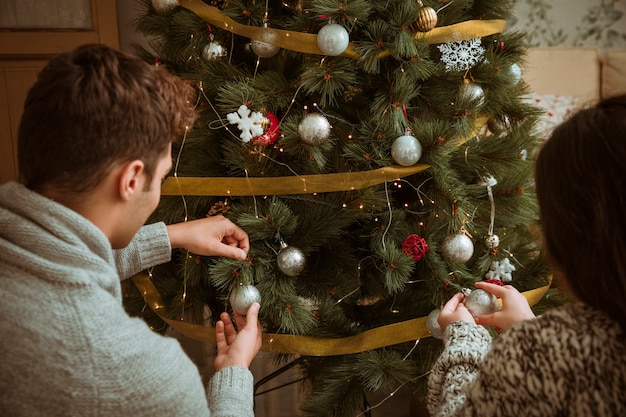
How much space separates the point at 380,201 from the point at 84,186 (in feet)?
2.03

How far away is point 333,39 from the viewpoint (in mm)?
1116

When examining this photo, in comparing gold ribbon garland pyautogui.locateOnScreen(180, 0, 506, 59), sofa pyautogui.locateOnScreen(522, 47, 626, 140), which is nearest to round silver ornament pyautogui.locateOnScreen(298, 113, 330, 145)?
gold ribbon garland pyautogui.locateOnScreen(180, 0, 506, 59)

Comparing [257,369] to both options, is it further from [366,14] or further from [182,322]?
[366,14]

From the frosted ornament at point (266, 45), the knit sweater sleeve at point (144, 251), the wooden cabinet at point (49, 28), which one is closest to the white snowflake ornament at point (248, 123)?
the frosted ornament at point (266, 45)

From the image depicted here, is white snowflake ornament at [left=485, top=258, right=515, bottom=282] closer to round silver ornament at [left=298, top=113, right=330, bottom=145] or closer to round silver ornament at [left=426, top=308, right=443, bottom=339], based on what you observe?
round silver ornament at [left=426, top=308, right=443, bottom=339]

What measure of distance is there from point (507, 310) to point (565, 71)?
2.05 metres

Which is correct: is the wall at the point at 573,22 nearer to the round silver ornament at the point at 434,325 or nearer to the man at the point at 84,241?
the round silver ornament at the point at 434,325

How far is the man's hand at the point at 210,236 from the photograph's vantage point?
1.20 m

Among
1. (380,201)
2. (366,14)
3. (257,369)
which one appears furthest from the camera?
(257,369)

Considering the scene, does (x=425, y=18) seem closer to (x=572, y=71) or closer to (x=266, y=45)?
(x=266, y=45)

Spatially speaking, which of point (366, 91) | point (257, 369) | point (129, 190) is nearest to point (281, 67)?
point (366, 91)

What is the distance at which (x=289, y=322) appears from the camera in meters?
1.22

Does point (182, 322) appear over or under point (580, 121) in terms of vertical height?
under

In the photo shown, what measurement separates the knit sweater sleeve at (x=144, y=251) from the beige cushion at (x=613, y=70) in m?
2.23
